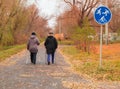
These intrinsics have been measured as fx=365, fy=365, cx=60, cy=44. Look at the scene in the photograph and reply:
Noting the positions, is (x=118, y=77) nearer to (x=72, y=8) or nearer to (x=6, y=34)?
(x=6, y=34)

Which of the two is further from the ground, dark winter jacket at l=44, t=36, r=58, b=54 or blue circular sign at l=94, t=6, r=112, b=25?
blue circular sign at l=94, t=6, r=112, b=25

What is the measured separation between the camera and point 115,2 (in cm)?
7325

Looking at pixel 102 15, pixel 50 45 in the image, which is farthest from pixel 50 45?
pixel 102 15

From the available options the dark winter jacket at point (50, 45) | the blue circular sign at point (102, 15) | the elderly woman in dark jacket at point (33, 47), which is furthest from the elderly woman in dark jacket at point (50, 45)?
the blue circular sign at point (102, 15)

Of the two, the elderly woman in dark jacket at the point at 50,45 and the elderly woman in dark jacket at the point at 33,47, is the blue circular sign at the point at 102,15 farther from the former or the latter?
A: the elderly woman in dark jacket at the point at 33,47

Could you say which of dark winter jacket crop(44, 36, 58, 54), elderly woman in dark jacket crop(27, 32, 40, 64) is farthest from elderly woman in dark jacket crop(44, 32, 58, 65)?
elderly woman in dark jacket crop(27, 32, 40, 64)

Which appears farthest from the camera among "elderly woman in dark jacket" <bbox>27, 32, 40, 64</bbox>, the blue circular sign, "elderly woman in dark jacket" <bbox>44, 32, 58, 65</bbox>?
"elderly woman in dark jacket" <bbox>44, 32, 58, 65</bbox>

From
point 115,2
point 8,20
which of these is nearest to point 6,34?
point 8,20

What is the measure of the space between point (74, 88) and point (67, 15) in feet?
194

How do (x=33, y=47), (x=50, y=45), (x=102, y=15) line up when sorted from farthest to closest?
(x=50, y=45), (x=33, y=47), (x=102, y=15)

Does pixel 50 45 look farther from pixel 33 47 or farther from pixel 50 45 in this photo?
pixel 33 47

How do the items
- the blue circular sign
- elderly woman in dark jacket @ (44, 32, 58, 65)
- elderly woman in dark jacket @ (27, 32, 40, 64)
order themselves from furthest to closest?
1. elderly woman in dark jacket @ (44, 32, 58, 65)
2. elderly woman in dark jacket @ (27, 32, 40, 64)
3. the blue circular sign

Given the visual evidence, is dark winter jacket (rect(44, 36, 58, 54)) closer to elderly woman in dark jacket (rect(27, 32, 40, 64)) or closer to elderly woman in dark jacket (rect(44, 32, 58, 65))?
elderly woman in dark jacket (rect(44, 32, 58, 65))

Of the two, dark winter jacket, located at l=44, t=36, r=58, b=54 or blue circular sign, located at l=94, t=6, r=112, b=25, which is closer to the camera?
blue circular sign, located at l=94, t=6, r=112, b=25
